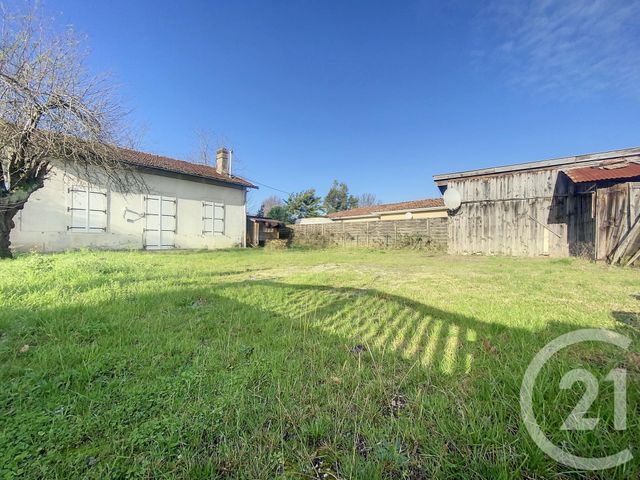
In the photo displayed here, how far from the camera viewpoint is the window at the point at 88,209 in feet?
35.8

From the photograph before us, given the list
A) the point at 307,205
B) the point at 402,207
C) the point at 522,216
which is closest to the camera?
the point at 522,216

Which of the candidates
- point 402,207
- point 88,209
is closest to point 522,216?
point 402,207

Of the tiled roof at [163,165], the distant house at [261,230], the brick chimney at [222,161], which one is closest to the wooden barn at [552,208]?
the distant house at [261,230]

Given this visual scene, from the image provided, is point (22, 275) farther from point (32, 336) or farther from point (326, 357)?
point (326, 357)

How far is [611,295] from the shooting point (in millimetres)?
3846

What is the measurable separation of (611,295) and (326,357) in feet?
13.7

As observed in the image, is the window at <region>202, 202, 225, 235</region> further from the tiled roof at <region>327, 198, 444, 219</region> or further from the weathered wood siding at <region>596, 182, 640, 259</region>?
the weathered wood siding at <region>596, 182, 640, 259</region>

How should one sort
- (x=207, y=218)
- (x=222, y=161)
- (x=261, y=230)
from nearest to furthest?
(x=207, y=218), (x=222, y=161), (x=261, y=230)

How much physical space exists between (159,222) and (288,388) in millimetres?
13653

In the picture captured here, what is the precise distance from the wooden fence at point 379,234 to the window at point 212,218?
541 cm

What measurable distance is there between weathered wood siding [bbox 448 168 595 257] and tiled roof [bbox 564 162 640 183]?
2.63 ft

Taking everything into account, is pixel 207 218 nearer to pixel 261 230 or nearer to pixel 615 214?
pixel 261 230

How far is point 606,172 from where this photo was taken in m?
8.27

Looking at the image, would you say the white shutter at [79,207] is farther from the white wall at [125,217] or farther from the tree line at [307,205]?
the tree line at [307,205]
